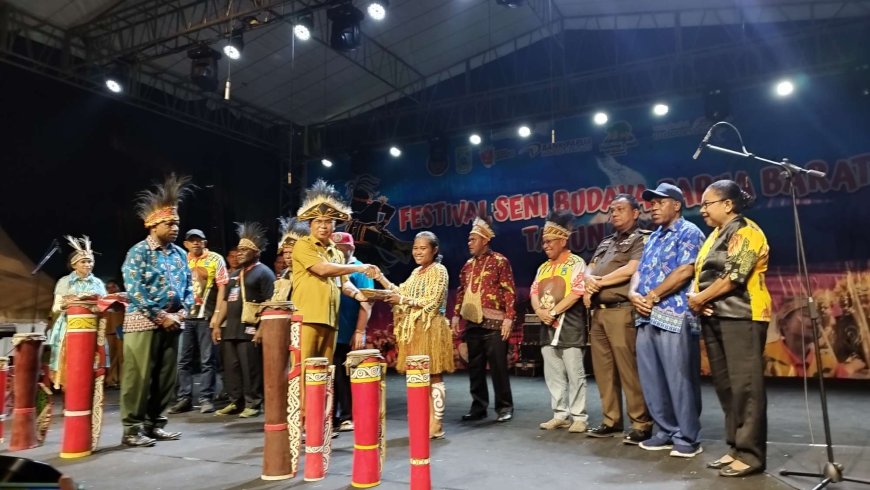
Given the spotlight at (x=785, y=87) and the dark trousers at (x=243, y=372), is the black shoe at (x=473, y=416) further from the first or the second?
the spotlight at (x=785, y=87)

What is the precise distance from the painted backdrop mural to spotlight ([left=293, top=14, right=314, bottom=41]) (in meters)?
3.34

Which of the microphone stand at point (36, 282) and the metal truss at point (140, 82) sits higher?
the metal truss at point (140, 82)

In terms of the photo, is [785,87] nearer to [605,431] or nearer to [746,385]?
[605,431]

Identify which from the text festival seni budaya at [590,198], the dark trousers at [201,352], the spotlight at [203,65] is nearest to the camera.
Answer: the dark trousers at [201,352]

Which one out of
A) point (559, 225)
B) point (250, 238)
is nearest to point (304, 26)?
point (250, 238)

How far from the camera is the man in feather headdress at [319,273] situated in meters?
4.09

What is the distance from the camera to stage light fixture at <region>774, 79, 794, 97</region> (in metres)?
8.05

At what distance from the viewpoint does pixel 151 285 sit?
4.25 metres

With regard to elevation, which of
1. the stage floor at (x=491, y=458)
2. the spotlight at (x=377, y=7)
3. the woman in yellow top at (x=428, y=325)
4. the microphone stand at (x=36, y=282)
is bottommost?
the stage floor at (x=491, y=458)

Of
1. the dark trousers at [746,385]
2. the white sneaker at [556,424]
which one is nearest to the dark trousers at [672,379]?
the dark trousers at [746,385]

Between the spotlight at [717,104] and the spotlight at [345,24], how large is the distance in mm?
4799

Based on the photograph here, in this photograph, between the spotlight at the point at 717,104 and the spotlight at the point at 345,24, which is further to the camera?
the spotlight at the point at 717,104

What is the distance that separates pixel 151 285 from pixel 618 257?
3.21 metres

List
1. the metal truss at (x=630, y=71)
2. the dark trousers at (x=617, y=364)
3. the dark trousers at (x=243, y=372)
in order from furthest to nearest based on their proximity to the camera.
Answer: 1. the metal truss at (x=630, y=71)
2. the dark trousers at (x=243, y=372)
3. the dark trousers at (x=617, y=364)
